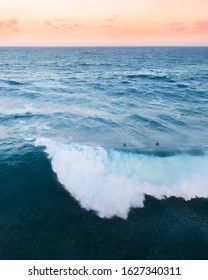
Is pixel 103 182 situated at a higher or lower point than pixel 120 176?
lower

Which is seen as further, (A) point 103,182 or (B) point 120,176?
(B) point 120,176

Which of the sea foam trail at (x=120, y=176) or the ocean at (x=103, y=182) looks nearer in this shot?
the ocean at (x=103, y=182)

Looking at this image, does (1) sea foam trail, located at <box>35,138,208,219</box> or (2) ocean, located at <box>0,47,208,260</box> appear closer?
(2) ocean, located at <box>0,47,208,260</box>

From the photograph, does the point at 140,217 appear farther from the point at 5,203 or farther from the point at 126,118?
the point at 126,118
